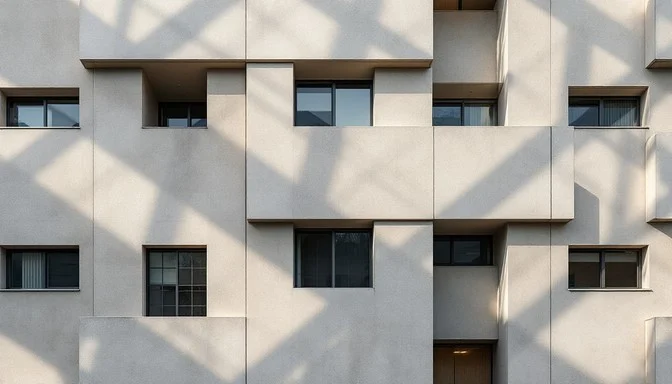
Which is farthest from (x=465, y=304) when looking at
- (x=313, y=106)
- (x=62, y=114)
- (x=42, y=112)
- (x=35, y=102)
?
(x=35, y=102)

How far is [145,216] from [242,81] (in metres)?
3.76

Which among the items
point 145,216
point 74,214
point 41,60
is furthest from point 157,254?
point 41,60

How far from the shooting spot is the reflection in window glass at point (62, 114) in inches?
663

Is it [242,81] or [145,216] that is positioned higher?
[242,81]

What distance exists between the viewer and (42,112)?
16.9m

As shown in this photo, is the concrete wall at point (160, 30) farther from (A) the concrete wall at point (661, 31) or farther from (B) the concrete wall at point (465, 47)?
(A) the concrete wall at point (661, 31)

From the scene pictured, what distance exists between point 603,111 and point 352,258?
6932 mm

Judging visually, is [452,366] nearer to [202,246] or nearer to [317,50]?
[202,246]

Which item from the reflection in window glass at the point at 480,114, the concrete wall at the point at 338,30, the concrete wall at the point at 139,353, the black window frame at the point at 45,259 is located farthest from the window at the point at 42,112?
the reflection in window glass at the point at 480,114

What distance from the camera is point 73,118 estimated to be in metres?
16.8

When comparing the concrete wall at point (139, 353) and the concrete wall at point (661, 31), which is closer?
the concrete wall at point (139, 353)

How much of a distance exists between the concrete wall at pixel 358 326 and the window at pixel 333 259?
2.22 ft

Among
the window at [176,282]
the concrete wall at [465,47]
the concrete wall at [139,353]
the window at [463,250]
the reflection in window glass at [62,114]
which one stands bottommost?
the concrete wall at [139,353]

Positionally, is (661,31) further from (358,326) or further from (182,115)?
(182,115)
